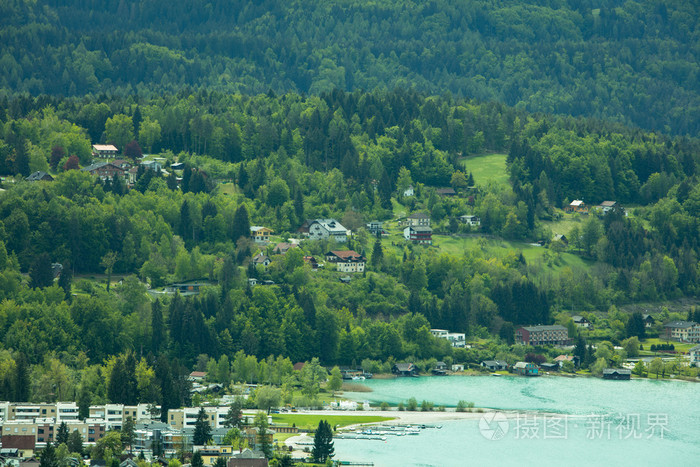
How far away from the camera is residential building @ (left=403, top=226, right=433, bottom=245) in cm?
14400

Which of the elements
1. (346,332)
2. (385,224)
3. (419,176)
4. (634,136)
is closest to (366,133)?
(419,176)

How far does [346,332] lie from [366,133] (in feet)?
174

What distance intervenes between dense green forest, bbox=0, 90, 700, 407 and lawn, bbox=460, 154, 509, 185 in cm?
136

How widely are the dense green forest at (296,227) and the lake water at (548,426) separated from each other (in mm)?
10354

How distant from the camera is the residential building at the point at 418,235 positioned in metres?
144

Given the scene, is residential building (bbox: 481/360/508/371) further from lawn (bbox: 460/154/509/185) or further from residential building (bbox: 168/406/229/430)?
lawn (bbox: 460/154/509/185)

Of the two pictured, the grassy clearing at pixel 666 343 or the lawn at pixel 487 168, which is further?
the lawn at pixel 487 168

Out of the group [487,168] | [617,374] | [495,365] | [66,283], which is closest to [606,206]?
[487,168]

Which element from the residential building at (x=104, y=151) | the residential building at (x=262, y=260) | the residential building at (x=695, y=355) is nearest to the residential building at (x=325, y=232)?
the residential building at (x=262, y=260)

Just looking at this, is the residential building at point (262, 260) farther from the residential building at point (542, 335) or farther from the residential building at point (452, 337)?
the residential building at point (542, 335)

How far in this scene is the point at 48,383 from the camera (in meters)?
95.2

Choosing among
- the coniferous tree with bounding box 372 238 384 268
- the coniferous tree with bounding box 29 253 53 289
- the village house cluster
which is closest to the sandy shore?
the village house cluster

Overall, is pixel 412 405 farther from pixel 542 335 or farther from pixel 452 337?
pixel 542 335

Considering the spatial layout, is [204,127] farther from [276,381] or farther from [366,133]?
[276,381]
